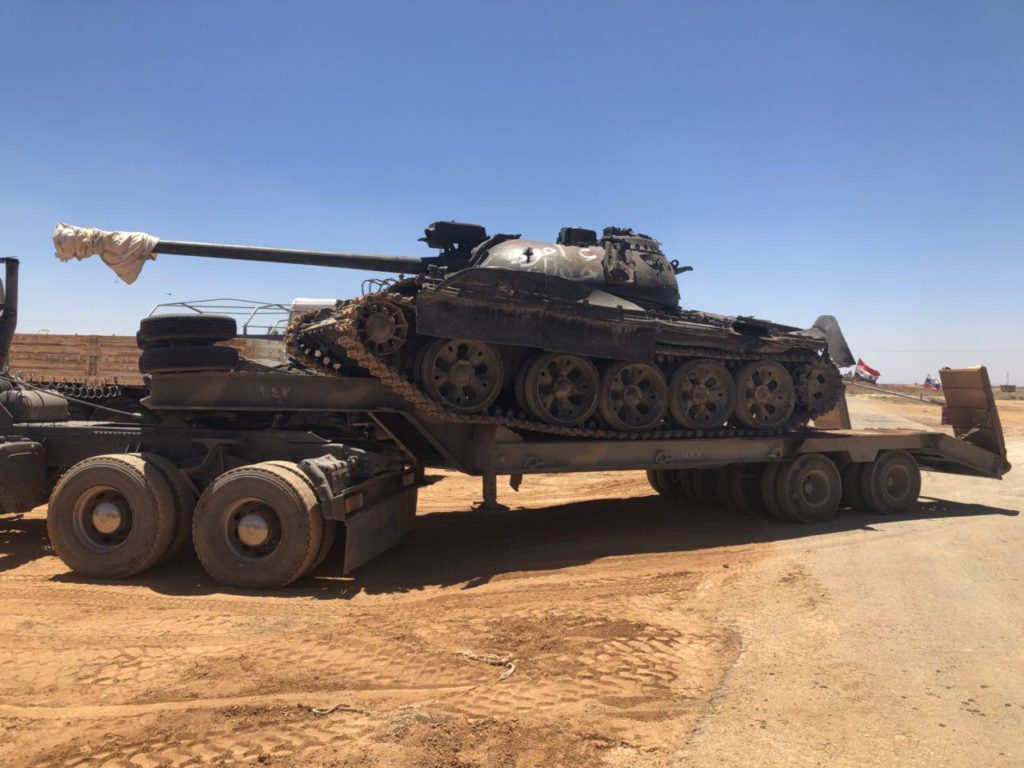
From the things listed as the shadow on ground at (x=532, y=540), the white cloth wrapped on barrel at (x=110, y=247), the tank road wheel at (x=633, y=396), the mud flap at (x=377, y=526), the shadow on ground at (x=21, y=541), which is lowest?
the shadow on ground at (x=21, y=541)

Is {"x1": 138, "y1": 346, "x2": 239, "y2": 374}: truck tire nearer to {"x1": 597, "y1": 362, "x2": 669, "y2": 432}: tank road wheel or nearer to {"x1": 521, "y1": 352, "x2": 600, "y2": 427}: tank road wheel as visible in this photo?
{"x1": 521, "y1": 352, "x2": 600, "y2": 427}: tank road wheel

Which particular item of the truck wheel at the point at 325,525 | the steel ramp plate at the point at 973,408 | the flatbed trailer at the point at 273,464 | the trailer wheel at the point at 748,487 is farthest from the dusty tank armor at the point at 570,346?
the steel ramp plate at the point at 973,408

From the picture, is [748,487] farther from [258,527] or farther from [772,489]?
[258,527]

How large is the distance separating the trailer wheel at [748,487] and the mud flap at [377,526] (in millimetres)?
5022

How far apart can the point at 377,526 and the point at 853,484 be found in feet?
24.8

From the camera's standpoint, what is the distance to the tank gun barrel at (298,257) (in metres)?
10.6

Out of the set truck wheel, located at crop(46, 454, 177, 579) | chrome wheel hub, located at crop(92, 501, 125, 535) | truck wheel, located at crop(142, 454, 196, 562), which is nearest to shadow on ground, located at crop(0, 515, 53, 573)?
truck wheel, located at crop(46, 454, 177, 579)

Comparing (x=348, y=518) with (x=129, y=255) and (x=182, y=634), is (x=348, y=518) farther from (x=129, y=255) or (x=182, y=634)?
(x=129, y=255)

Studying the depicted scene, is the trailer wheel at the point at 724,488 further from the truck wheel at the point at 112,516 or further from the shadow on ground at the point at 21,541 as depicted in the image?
the shadow on ground at the point at 21,541

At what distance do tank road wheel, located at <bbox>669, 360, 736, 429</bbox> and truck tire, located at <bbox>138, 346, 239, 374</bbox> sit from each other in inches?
226

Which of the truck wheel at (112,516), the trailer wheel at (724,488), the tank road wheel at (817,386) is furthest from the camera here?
the trailer wheel at (724,488)

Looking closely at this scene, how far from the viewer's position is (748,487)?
11.3 m

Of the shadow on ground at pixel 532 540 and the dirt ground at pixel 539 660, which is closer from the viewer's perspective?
the dirt ground at pixel 539 660

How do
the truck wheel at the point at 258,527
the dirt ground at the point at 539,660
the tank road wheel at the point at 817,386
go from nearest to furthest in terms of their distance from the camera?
the dirt ground at the point at 539,660 < the truck wheel at the point at 258,527 < the tank road wheel at the point at 817,386
